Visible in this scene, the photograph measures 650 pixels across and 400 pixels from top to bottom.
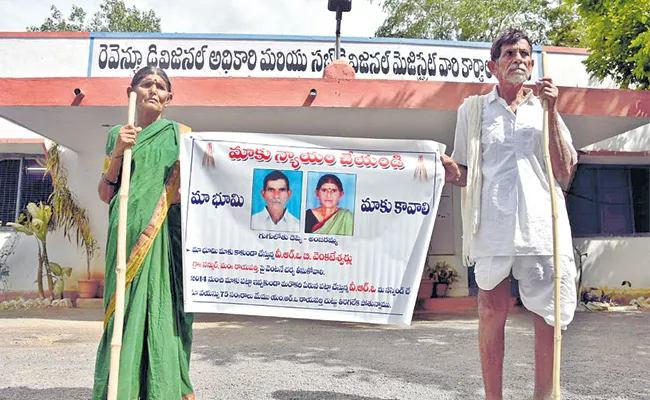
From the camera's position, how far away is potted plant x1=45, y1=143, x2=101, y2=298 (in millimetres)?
7453

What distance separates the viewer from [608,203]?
8.24 m

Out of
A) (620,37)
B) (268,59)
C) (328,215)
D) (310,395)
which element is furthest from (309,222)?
(268,59)

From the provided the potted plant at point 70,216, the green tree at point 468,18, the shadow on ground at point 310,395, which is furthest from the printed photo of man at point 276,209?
the green tree at point 468,18

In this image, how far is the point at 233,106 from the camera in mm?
5297

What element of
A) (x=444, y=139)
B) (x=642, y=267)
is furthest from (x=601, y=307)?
(x=444, y=139)

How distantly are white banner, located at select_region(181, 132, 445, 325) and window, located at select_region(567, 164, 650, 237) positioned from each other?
6.72 m

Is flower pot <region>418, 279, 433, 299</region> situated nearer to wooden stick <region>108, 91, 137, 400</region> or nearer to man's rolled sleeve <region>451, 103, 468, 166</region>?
man's rolled sleeve <region>451, 103, 468, 166</region>

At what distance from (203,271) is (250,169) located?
0.52 m

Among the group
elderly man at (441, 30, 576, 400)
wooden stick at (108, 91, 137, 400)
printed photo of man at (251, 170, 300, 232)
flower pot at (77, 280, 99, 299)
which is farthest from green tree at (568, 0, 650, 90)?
flower pot at (77, 280, 99, 299)

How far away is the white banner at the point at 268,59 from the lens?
7.98 metres

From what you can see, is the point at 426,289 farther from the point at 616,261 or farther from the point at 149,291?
the point at 149,291

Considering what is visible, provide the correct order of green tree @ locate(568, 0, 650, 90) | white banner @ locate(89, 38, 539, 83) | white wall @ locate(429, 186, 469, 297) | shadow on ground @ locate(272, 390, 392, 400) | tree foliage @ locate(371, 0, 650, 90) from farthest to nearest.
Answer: tree foliage @ locate(371, 0, 650, 90) < white banner @ locate(89, 38, 539, 83) < white wall @ locate(429, 186, 469, 297) < green tree @ locate(568, 0, 650, 90) < shadow on ground @ locate(272, 390, 392, 400)

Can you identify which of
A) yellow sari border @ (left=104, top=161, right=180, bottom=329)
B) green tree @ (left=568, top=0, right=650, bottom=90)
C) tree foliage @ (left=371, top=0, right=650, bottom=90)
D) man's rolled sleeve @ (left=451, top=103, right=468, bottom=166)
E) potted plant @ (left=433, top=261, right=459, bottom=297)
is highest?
tree foliage @ (left=371, top=0, right=650, bottom=90)

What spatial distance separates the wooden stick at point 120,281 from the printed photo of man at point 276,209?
60 centimetres
